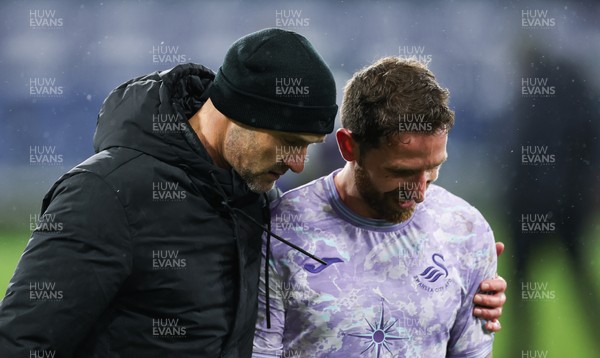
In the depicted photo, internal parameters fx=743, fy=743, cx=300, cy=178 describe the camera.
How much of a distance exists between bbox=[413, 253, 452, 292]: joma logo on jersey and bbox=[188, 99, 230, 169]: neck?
0.46 m

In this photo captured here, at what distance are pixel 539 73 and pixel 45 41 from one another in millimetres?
2390

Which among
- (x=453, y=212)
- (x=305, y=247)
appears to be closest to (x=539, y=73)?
(x=453, y=212)

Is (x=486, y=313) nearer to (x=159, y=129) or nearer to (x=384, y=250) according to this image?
(x=384, y=250)

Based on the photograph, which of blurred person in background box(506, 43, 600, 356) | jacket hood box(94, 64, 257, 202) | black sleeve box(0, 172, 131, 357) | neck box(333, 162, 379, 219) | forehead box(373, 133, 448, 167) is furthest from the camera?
blurred person in background box(506, 43, 600, 356)

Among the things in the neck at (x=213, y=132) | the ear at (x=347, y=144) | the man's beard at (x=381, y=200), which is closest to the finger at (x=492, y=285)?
the man's beard at (x=381, y=200)

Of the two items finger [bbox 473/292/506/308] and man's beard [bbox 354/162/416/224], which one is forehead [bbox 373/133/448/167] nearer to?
man's beard [bbox 354/162/416/224]

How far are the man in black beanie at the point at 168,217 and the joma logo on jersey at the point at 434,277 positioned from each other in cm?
35

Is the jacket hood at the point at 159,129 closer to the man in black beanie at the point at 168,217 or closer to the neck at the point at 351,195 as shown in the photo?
the man in black beanie at the point at 168,217

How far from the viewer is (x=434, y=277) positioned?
60.9 inches

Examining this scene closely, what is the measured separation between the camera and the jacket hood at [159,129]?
1.37m

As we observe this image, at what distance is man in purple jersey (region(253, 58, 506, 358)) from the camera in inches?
58.9

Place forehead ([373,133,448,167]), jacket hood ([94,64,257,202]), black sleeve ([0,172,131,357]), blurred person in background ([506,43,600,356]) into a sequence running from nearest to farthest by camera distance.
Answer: black sleeve ([0,172,131,357]) → jacket hood ([94,64,257,202]) → forehead ([373,133,448,167]) → blurred person in background ([506,43,600,356])

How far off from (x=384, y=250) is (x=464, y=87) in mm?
2217

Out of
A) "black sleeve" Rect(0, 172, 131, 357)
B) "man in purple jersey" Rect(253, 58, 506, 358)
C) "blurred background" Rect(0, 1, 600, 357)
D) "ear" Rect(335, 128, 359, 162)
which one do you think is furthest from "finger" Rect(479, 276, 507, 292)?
"blurred background" Rect(0, 1, 600, 357)
